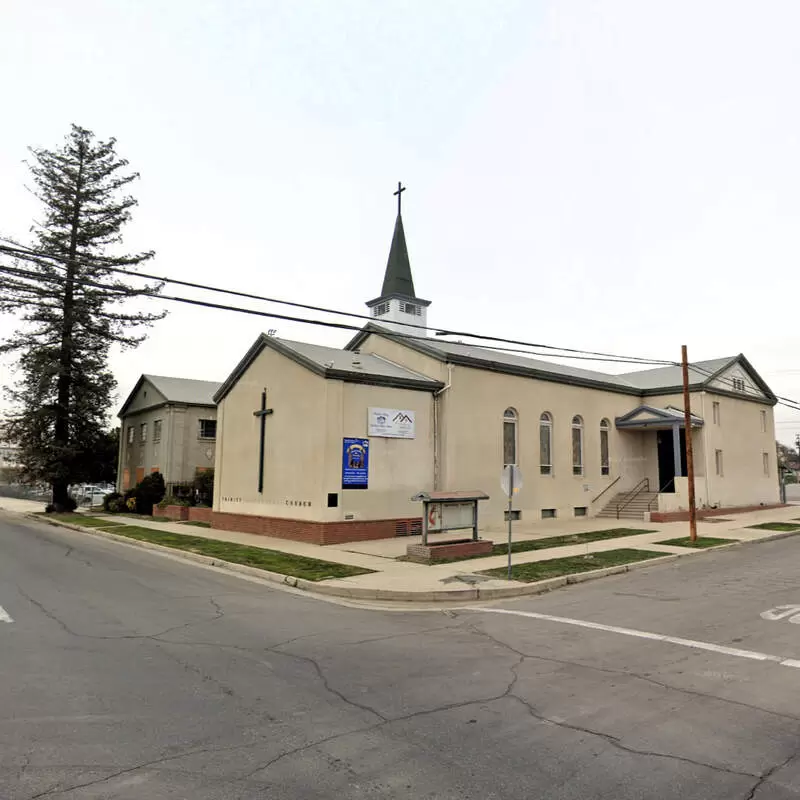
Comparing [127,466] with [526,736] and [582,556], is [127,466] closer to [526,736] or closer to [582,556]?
[582,556]

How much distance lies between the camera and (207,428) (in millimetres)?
36719

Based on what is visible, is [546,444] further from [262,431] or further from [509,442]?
[262,431]

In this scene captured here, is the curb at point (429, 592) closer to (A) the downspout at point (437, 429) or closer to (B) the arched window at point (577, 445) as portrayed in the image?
(A) the downspout at point (437, 429)

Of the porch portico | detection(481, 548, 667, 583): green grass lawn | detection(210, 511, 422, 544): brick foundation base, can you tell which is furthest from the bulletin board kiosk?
the porch portico

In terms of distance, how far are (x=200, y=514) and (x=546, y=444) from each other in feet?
48.2

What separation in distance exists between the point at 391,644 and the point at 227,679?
2305mm

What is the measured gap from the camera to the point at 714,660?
23.4ft

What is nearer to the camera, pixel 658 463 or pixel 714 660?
pixel 714 660

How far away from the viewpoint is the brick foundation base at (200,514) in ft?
86.2

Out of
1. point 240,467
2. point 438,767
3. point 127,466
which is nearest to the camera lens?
point 438,767

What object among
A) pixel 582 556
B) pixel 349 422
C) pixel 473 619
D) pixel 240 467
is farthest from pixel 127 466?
pixel 473 619

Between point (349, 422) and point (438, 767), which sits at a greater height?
point (349, 422)

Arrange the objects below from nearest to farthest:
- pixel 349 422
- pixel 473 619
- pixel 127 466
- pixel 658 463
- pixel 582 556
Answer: pixel 473 619
pixel 582 556
pixel 349 422
pixel 658 463
pixel 127 466

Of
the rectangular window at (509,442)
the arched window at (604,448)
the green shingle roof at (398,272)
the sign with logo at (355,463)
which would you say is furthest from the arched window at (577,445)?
the green shingle roof at (398,272)
